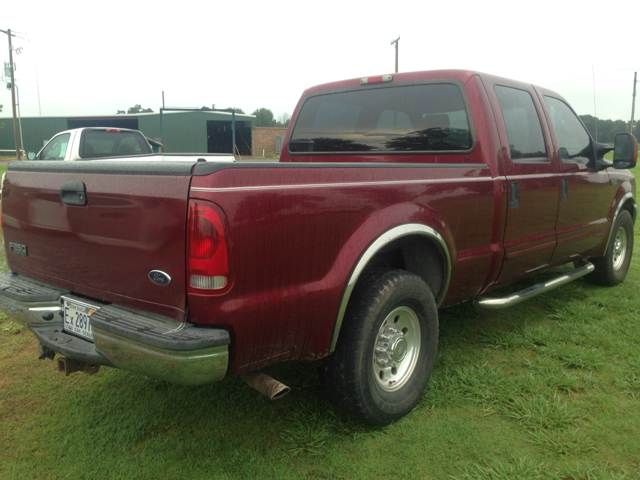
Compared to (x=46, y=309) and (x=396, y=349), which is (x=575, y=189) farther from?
(x=46, y=309)

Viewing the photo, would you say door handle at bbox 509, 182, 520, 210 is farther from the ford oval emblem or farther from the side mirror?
the ford oval emblem

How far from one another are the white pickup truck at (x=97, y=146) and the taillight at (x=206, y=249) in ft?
23.1

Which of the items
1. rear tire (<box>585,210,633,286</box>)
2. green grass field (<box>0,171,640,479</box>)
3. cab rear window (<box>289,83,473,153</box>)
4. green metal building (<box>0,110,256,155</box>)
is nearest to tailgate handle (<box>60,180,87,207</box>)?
green grass field (<box>0,171,640,479</box>)

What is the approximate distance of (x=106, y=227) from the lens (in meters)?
2.33

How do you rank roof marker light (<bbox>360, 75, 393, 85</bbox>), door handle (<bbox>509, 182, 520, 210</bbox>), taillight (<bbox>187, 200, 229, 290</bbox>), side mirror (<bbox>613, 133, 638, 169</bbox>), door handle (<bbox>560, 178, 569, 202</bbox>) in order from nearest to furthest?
taillight (<bbox>187, 200, 229, 290</bbox>), door handle (<bbox>509, 182, 520, 210</bbox>), roof marker light (<bbox>360, 75, 393, 85</bbox>), door handle (<bbox>560, 178, 569, 202</bbox>), side mirror (<bbox>613, 133, 638, 169</bbox>)

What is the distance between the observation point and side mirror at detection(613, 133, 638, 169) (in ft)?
14.7

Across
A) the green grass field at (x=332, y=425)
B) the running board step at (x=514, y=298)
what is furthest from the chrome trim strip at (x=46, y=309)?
the running board step at (x=514, y=298)

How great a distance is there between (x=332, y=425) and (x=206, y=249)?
131 centimetres

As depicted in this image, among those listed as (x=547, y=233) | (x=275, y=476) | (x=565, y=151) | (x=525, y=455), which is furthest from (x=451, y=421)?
(x=565, y=151)

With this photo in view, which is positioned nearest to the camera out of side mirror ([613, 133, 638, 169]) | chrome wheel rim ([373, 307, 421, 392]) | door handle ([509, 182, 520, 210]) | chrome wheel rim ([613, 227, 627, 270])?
chrome wheel rim ([373, 307, 421, 392])

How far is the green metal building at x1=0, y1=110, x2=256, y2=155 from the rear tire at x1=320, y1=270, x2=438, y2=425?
36.9 meters

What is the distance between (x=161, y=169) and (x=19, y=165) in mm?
1212

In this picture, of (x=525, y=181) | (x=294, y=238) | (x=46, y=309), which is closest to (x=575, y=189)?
(x=525, y=181)

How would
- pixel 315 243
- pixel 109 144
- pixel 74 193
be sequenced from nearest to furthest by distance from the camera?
pixel 315 243 → pixel 74 193 → pixel 109 144
